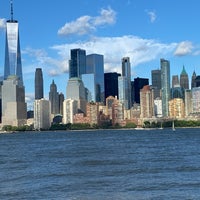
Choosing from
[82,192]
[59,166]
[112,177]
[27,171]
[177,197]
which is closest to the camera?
[177,197]

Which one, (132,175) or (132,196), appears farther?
(132,175)

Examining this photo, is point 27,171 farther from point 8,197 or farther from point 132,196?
point 132,196

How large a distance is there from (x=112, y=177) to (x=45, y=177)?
6.93 metres

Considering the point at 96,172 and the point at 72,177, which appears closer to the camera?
the point at 72,177

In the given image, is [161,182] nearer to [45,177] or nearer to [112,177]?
[112,177]

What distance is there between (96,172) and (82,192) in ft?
50.1

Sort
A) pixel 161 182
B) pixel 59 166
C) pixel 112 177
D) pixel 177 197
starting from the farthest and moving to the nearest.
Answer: pixel 59 166 → pixel 112 177 → pixel 161 182 → pixel 177 197

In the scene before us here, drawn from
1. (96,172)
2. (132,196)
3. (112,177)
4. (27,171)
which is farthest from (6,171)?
(132,196)

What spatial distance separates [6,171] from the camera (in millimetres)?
61875

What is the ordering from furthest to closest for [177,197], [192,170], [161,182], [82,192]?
[192,170], [161,182], [82,192], [177,197]

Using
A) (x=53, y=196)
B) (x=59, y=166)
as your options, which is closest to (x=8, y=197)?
(x=53, y=196)

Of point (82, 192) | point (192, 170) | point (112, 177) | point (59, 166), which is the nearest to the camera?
point (82, 192)

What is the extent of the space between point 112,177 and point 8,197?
1379cm

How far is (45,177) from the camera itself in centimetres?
5281
